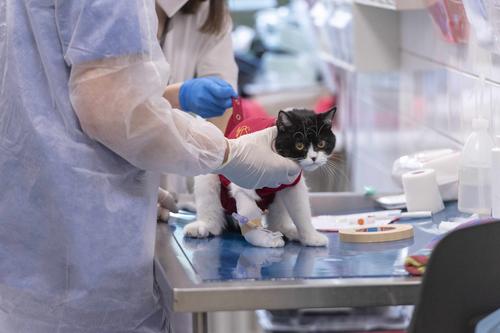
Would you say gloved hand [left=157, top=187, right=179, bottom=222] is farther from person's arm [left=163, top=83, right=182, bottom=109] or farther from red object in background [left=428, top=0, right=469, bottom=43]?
red object in background [left=428, top=0, right=469, bottom=43]

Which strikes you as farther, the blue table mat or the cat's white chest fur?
the cat's white chest fur

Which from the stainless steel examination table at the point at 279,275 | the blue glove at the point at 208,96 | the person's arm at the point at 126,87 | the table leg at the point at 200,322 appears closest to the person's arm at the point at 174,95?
the blue glove at the point at 208,96

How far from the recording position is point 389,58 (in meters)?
2.90

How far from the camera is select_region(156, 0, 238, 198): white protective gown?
2.29 metres

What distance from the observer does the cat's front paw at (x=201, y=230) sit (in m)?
1.75

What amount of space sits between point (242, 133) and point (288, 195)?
140 millimetres

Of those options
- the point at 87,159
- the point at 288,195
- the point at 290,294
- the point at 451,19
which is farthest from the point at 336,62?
the point at 290,294

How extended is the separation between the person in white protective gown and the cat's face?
1.0 inches

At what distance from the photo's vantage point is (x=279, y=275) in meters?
1.42

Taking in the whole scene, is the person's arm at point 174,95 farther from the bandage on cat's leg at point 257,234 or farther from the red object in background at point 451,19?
the red object in background at point 451,19

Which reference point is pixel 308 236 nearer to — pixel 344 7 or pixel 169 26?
pixel 169 26

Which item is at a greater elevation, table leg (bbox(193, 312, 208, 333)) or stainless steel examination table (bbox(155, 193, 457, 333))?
stainless steel examination table (bbox(155, 193, 457, 333))

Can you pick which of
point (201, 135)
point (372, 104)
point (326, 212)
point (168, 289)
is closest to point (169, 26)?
point (326, 212)

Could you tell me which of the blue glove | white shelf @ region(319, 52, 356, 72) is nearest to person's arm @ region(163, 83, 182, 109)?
the blue glove
